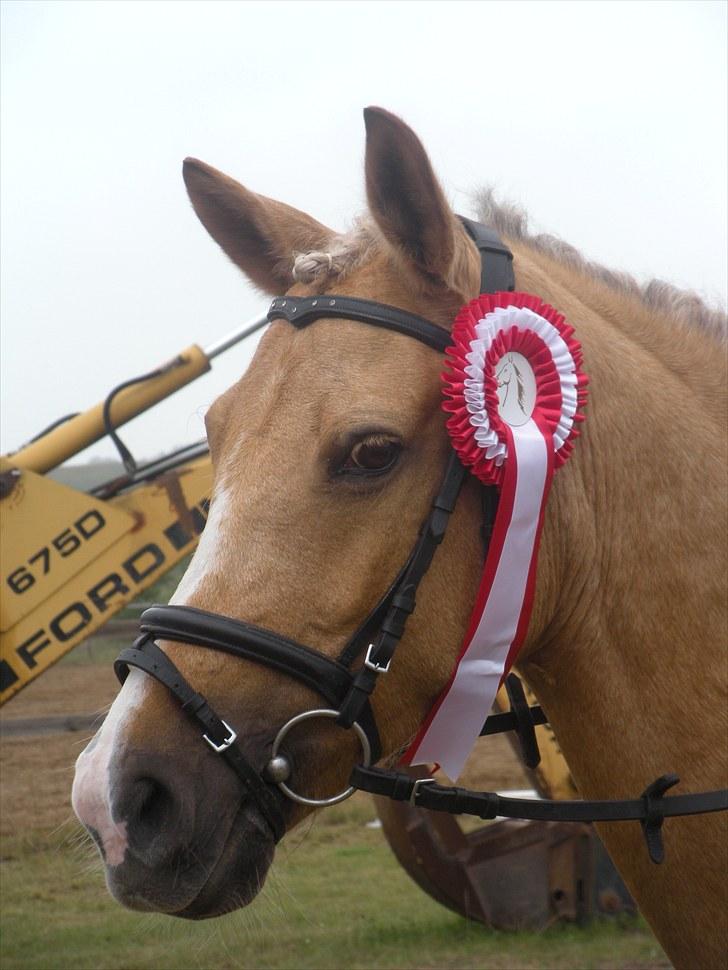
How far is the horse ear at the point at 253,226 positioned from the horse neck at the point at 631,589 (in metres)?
0.58

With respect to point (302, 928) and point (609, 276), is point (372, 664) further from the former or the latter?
point (302, 928)

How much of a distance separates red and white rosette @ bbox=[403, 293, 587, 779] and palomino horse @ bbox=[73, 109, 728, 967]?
52mm

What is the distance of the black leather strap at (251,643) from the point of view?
1903 millimetres

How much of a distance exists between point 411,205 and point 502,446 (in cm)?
54

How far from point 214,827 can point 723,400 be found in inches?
61.7

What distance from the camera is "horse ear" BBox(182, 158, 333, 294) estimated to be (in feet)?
8.29

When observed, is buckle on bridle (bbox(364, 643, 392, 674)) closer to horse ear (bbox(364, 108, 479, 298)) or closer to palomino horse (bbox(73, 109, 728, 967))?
palomino horse (bbox(73, 109, 728, 967))

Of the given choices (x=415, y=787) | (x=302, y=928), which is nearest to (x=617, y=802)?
(x=415, y=787)

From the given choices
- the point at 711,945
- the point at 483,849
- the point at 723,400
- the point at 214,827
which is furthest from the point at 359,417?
the point at 483,849

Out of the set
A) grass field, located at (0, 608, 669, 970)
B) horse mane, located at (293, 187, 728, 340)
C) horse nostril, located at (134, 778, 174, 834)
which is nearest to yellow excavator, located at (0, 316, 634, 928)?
grass field, located at (0, 608, 669, 970)

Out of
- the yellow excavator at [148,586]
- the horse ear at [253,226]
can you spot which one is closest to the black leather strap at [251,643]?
the horse ear at [253,226]

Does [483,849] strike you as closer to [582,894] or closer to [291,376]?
[582,894]

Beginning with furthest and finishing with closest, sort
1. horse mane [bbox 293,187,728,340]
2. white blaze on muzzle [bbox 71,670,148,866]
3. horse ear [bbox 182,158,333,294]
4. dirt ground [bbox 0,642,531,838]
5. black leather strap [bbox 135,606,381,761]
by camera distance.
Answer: dirt ground [bbox 0,642,531,838], horse mane [bbox 293,187,728,340], horse ear [bbox 182,158,333,294], black leather strap [bbox 135,606,381,761], white blaze on muzzle [bbox 71,670,148,866]

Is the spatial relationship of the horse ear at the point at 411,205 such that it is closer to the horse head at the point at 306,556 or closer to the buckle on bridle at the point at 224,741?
the horse head at the point at 306,556
